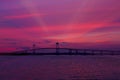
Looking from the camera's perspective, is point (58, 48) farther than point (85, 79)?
Yes

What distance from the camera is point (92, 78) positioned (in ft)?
175

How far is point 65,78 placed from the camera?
180ft

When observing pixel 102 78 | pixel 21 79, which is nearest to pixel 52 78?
pixel 21 79

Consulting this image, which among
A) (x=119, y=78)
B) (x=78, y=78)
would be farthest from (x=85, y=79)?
(x=119, y=78)

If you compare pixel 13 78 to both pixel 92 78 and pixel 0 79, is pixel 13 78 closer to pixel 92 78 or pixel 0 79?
pixel 0 79

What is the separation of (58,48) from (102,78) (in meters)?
137

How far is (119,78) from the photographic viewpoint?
52812 millimetres

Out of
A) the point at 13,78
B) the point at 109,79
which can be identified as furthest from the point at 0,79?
the point at 109,79

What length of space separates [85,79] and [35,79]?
8.82m

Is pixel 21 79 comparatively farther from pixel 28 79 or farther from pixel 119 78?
pixel 119 78

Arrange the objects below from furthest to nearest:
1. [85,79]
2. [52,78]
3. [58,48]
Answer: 1. [58,48]
2. [52,78]
3. [85,79]

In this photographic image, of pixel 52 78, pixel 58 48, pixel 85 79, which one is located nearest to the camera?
pixel 85 79

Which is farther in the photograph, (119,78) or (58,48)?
(58,48)

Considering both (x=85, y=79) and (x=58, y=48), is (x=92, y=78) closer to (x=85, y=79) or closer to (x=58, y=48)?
(x=85, y=79)
